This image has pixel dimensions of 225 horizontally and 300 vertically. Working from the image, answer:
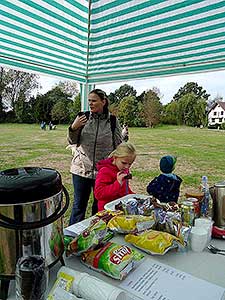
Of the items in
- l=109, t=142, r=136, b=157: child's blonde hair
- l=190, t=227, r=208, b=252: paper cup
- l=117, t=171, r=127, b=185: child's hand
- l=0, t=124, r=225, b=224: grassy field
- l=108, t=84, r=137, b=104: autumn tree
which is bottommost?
l=0, t=124, r=225, b=224: grassy field

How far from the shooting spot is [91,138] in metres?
1.84

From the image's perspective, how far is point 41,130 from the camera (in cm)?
551

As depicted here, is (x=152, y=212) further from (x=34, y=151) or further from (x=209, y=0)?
(x=34, y=151)

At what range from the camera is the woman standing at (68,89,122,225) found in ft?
6.04

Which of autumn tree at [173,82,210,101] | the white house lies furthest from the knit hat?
autumn tree at [173,82,210,101]

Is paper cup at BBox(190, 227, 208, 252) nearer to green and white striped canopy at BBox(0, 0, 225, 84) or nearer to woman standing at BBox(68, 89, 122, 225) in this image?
woman standing at BBox(68, 89, 122, 225)

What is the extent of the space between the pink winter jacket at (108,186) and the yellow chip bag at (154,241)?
1.49ft

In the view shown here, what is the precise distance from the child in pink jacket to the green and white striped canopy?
3.11ft

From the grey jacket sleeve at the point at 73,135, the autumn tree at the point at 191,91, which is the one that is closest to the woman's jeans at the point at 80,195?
the grey jacket sleeve at the point at 73,135

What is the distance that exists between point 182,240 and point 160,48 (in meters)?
1.58

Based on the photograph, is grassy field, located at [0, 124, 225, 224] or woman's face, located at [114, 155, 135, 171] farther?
grassy field, located at [0, 124, 225, 224]

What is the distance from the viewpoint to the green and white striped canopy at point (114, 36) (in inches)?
63.7

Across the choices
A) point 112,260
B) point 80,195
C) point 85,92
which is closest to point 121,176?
point 112,260

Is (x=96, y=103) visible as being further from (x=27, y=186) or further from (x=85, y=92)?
(x=27, y=186)
